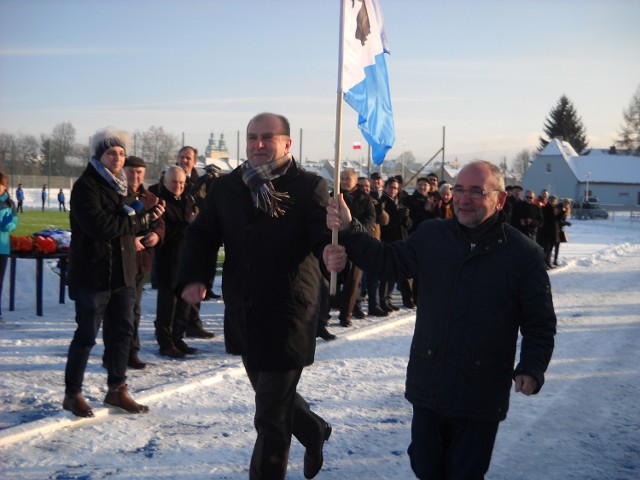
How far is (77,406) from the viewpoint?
5086 mm

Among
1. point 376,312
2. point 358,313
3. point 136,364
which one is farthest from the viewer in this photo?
point 376,312

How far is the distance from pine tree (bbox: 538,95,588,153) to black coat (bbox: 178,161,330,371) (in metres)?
101

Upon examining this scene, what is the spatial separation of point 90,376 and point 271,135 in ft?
12.0

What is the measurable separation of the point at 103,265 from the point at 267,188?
1.98 m

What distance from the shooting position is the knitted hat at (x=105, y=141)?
5215 millimetres

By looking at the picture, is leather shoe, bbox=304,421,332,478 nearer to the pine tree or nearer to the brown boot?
the brown boot

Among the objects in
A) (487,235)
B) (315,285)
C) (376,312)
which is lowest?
(376,312)

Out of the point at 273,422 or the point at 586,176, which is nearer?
the point at 273,422

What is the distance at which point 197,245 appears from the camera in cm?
397

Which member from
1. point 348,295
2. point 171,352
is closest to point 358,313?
point 348,295

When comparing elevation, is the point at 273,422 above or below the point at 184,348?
above

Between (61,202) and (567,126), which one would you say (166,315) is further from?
(567,126)

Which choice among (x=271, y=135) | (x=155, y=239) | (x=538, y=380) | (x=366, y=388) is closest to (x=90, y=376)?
(x=155, y=239)

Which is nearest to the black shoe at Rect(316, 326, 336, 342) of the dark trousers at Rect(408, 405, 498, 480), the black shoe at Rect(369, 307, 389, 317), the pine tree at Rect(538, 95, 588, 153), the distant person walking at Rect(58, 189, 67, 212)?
the black shoe at Rect(369, 307, 389, 317)
